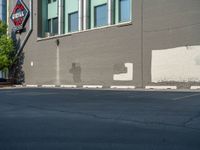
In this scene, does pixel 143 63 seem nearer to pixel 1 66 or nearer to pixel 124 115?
pixel 124 115

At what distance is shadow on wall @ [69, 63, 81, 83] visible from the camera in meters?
35.5

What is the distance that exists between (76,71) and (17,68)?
1198cm

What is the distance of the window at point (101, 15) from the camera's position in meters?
33.9

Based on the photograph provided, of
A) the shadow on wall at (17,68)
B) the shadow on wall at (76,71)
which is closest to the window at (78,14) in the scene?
the shadow on wall at (76,71)

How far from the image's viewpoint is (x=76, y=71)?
1412 inches

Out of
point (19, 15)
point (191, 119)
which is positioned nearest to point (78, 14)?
point (19, 15)

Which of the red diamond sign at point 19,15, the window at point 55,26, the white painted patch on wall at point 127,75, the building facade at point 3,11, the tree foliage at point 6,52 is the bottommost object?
the white painted patch on wall at point 127,75

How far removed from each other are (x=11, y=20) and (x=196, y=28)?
89.3 feet

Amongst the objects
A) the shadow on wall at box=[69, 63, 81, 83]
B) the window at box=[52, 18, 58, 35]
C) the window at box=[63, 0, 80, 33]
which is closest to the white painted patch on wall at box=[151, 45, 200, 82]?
the shadow on wall at box=[69, 63, 81, 83]

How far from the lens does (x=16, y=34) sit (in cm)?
4603

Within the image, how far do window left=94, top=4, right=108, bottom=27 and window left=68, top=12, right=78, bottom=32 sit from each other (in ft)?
9.21

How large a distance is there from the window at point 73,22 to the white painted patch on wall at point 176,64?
11490 mm

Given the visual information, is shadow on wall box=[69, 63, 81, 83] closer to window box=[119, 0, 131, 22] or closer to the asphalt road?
window box=[119, 0, 131, 22]

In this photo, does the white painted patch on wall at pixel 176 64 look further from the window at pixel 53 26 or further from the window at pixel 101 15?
the window at pixel 53 26
